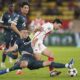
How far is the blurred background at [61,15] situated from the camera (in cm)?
3150

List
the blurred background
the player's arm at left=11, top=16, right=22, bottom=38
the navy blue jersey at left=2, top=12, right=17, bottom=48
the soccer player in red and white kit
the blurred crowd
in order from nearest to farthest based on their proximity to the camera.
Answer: the soccer player in red and white kit < the player's arm at left=11, top=16, right=22, bottom=38 < the navy blue jersey at left=2, top=12, right=17, bottom=48 < the blurred background < the blurred crowd

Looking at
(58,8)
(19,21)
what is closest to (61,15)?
(58,8)

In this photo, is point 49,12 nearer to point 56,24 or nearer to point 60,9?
point 60,9

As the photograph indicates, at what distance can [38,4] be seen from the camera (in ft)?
121

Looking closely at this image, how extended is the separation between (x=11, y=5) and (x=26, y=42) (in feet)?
12.0

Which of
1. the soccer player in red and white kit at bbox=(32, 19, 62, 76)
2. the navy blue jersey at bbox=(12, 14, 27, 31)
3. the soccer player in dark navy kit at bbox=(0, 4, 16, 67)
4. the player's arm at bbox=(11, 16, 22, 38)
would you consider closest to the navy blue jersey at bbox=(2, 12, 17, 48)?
the soccer player in dark navy kit at bbox=(0, 4, 16, 67)

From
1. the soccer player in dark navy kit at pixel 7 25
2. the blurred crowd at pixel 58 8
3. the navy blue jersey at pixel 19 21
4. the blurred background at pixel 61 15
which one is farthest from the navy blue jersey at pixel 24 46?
the blurred crowd at pixel 58 8

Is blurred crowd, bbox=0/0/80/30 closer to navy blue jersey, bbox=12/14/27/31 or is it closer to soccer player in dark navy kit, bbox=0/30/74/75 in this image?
navy blue jersey, bbox=12/14/27/31

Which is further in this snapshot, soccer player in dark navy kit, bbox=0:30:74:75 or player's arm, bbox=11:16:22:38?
player's arm, bbox=11:16:22:38

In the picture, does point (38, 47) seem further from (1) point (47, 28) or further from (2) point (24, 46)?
(2) point (24, 46)

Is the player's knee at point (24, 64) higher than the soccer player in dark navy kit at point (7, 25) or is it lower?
lower

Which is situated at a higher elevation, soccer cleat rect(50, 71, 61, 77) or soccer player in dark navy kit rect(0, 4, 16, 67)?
soccer player in dark navy kit rect(0, 4, 16, 67)

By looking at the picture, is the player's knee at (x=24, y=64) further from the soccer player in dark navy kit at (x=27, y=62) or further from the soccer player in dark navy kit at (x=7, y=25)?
the soccer player in dark navy kit at (x=7, y=25)

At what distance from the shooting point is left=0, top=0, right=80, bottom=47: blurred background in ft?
103
